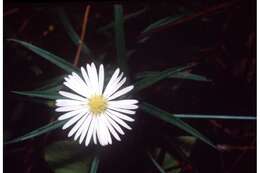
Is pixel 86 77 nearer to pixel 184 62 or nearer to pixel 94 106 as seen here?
pixel 94 106

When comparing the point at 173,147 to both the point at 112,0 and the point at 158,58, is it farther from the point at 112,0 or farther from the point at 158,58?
the point at 112,0

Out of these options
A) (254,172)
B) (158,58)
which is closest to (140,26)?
(158,58)

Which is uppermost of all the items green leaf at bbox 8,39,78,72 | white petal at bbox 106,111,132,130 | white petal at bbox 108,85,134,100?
green leaf at bbox 8,39,78,72

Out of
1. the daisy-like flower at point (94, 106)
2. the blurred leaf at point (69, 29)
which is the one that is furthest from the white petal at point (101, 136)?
the blurred leaf at point (69, 29)

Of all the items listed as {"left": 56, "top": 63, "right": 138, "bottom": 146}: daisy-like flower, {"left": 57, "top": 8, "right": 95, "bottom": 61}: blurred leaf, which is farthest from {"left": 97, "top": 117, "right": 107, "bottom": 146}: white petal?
{"left": 57, "top": 8, "right": 95, "bottom": 61}: blurred leaf

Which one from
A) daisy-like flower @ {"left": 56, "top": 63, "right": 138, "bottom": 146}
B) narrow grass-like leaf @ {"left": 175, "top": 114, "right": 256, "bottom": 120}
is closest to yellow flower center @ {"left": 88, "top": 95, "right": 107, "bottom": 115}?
daisy-like flower @ {"left": 56, "top": 63, "right": 138, "bottom": 146}

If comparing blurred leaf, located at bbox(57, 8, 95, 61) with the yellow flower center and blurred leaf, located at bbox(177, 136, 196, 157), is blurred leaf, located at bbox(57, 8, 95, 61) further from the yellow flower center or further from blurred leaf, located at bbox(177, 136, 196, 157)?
blurred leaf, located at bbox(177, 136, 196, 157)

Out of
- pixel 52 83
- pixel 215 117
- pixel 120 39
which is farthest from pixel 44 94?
pixel 215 117

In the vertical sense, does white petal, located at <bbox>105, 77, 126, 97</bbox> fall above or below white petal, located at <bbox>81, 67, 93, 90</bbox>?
below
